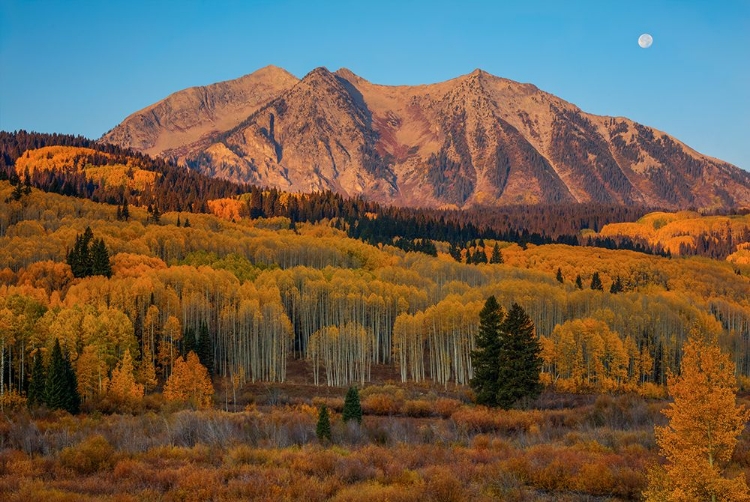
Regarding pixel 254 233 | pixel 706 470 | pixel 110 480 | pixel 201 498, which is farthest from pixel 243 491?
pixel 254 233

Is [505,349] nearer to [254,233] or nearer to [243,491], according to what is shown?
[243,491]

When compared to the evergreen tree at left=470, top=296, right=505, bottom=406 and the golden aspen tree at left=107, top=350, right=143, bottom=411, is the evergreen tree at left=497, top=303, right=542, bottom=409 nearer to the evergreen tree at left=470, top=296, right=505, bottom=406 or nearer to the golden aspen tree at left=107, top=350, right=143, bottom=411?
the evergreen tree at left=470, top=296, right=505, bottom=406

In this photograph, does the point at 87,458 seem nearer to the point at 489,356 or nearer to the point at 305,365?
the point at 489,356

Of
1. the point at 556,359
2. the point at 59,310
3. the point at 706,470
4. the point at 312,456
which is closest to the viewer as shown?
the point at 706,470

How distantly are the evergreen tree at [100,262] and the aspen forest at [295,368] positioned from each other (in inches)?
14.0

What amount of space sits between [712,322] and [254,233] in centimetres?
11747

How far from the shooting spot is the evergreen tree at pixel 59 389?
54.8 metres

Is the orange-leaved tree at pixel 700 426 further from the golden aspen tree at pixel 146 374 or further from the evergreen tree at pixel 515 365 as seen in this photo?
the golden aspen tree at pixel 146 374

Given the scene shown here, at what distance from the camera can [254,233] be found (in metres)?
182

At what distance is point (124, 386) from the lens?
216 ft

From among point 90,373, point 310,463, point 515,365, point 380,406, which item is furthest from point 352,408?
point 90,373

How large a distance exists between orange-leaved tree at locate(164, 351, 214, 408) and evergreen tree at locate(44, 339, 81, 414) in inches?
404

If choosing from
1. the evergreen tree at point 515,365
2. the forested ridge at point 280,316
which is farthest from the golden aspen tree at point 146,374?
the evergreen tree at point 515,365

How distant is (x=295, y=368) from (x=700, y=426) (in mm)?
87169
